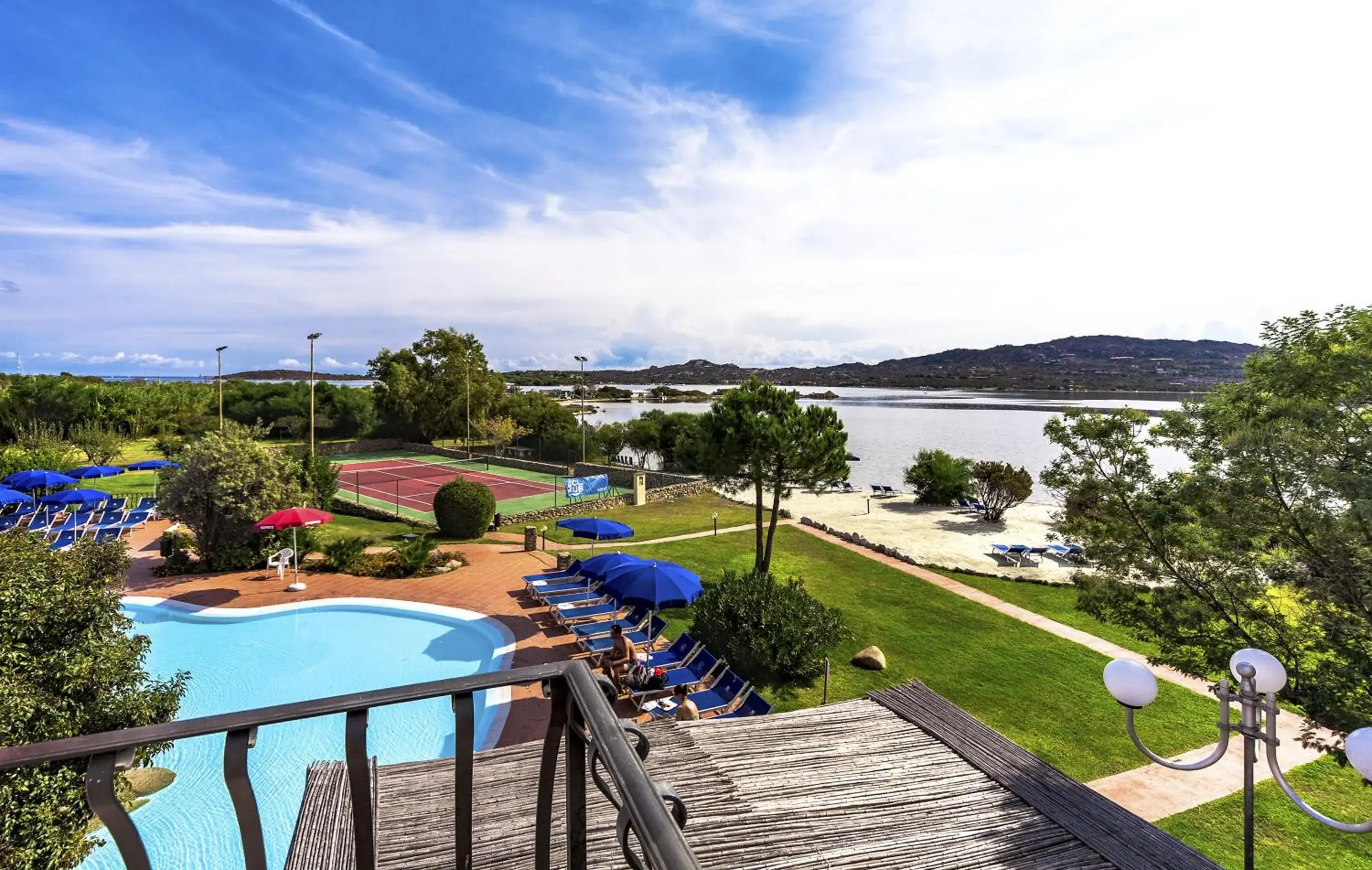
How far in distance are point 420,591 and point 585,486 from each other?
1052cm

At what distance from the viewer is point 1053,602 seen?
1595cm

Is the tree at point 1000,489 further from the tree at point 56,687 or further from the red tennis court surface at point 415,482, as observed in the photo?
the tree at point 56,687

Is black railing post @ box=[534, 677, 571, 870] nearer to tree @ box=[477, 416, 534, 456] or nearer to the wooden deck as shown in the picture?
the wooden deck

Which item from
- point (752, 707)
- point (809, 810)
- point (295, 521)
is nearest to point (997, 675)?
point (752, 707)

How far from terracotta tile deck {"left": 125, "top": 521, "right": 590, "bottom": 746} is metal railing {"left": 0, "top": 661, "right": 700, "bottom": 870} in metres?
9.28

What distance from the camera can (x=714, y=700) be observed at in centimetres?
936

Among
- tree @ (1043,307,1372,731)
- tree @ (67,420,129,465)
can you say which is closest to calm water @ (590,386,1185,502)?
tree @ (1043,307,1372,731)

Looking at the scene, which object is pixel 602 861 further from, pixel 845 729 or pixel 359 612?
pixel 359 612

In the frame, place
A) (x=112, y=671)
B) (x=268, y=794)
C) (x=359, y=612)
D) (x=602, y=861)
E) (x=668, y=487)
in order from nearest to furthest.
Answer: (x=602, y=861) < (x=112, y=671) < (x=268, y=794) < (x=359, y=612) < (x=668, y=487)

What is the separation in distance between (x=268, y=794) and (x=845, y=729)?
7009mm

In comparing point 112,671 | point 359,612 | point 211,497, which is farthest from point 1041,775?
point 211,497

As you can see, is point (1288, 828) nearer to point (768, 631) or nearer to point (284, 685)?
point (768, 631)

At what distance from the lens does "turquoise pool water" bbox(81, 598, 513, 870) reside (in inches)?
274

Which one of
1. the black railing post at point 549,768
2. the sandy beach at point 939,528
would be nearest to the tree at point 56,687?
the black railing post at point 549,768
